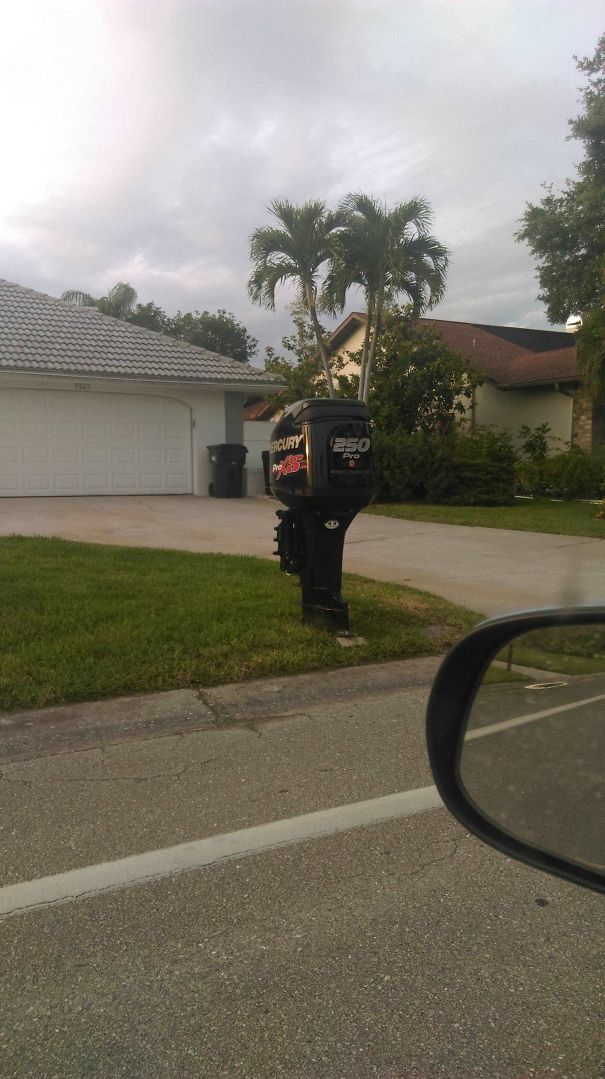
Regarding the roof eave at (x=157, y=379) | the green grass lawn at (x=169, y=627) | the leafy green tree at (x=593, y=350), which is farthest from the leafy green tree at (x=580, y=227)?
the green grass lawn at (x=169, y=627)

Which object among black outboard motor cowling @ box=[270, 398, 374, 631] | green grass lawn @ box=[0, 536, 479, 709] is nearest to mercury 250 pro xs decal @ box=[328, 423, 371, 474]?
black outboard motor cowling @ box=[270, 398, 374, 631]

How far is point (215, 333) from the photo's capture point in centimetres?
4991

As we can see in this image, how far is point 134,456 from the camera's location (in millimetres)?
18266

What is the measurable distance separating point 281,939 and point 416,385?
60.1ft

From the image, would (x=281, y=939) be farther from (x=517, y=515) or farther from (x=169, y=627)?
(x=517, y=515)

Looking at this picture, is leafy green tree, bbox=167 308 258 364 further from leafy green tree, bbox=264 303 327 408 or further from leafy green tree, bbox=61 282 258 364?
leafy green tree, bbox=264 303 327 408

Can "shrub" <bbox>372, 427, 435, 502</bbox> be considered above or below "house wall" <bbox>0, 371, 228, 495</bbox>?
below

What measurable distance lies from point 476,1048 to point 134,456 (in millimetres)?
16833

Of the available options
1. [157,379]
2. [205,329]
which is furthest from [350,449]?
[205,329]

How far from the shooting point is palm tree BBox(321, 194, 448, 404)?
729 inches

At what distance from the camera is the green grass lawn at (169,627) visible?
17.9 feet

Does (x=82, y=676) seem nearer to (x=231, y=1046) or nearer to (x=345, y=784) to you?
(x=345, y=784)

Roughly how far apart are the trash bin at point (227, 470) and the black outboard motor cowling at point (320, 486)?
11.8 meters

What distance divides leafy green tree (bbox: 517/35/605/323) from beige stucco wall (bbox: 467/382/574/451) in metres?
2.66
